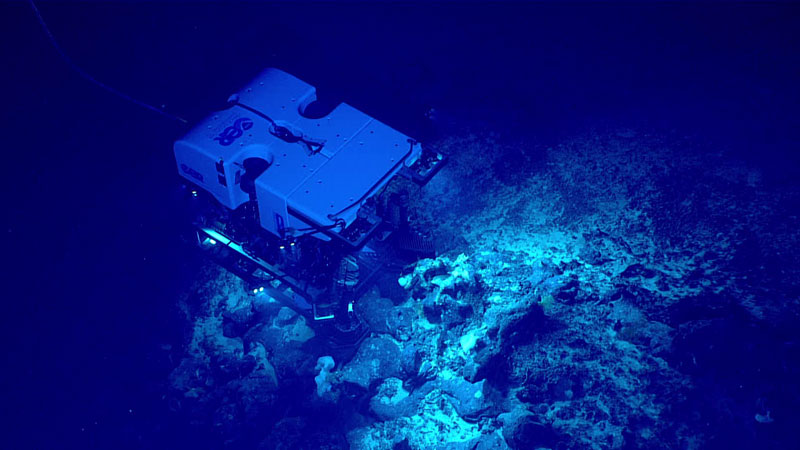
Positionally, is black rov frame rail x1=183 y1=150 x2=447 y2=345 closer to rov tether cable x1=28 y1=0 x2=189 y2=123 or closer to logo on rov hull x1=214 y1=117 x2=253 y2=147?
logo on rov hull x1=214 y1=117 x2=253 y2=147

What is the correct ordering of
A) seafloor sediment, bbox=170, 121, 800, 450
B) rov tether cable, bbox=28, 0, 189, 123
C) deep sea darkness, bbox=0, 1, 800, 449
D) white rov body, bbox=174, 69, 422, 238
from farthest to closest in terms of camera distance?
rov tether cable, bbox=28, 0, 189, 123
deep sea darkness, bbox=0, 1, 800, 449
white rov body, bbox=174, 69, 422, 238
seafloor sediment, bbox=170, 121, 800, 450

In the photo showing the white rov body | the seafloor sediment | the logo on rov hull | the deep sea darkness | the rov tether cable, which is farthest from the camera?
the rov tether cable

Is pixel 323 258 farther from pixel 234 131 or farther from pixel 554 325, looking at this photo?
pixel 554 325

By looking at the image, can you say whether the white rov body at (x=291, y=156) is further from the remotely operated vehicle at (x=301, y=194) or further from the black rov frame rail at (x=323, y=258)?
the black rov frame rail at (x=323, y=258)

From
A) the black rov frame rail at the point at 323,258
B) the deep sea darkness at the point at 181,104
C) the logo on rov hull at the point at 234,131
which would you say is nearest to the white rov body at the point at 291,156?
the logo on rov hull at the point at 234,131

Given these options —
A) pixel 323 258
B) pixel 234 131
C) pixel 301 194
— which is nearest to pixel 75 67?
pixel 234 131

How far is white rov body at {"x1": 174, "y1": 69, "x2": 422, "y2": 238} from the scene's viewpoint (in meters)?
5.30

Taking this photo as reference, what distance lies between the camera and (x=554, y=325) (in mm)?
5465

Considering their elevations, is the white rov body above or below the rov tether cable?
above

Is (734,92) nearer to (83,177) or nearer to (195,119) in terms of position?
(195,119)

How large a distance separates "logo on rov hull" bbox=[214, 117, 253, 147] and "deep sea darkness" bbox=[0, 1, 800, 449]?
1.89 feet

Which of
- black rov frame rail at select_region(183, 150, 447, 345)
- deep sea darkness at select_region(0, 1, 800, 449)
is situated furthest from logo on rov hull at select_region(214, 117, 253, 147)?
black rov frame rail at select_region(183, 150, 447, 345)

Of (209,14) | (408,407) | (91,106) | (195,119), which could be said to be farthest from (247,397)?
(209,14)

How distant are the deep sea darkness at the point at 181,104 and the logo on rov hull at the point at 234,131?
1.89ft
